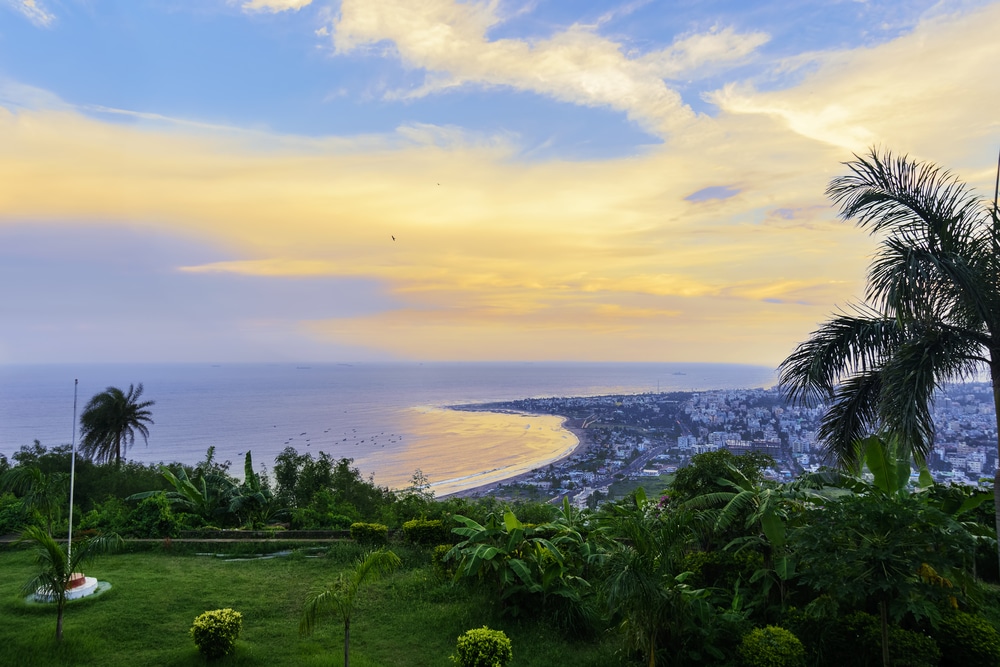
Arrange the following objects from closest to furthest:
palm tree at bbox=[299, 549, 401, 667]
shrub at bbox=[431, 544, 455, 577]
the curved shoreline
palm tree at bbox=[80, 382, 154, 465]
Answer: palm tree at bbox=[299, 549, 401, 667] < shrub at bbox=[431, 544, 455, 577] < palm tree at bbox=[80, 382, 154, 465] < the curved shoreline

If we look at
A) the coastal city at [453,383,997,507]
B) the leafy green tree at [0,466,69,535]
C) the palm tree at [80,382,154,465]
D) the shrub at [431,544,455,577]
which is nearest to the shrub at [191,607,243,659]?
the shrub at [431,544,455,577]

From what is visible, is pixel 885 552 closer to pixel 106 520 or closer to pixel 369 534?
pixel 369 534

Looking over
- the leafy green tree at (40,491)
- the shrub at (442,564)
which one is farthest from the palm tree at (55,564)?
the shrub at (442,564)

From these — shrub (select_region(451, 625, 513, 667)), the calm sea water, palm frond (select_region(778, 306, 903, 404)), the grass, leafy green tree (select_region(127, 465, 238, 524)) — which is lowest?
the calm sea water

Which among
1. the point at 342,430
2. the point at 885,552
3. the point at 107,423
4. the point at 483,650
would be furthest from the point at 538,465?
the point at 342,430

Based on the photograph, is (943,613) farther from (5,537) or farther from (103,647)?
(5,537)

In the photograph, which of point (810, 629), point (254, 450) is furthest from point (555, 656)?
point (254, 450)

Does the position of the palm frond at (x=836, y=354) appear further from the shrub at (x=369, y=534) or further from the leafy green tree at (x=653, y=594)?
the shrub at (x=369, y=534)

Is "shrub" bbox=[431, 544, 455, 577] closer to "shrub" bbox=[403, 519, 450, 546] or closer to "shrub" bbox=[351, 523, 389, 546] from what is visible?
"shrub" bbox=[403, 519, 450, 546]
